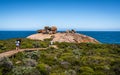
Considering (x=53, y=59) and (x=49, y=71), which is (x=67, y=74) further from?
(x=53, y=59)

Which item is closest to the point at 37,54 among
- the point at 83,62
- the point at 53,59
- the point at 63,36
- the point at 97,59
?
the point at 53,59

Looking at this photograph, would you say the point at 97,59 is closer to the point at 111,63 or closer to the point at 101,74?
the point at 111,63

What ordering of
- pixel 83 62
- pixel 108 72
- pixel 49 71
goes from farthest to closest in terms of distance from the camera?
1. pixel 83 62
2. pixel 108 72
3. pixel 49 71

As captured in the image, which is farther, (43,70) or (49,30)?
(49,30)

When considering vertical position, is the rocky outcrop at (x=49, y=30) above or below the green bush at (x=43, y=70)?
A: above

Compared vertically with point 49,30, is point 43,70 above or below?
below

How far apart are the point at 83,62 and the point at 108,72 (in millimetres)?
3788

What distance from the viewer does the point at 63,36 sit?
50594 millimetres

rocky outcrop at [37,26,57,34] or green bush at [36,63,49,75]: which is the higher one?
rocky outcrop at [37,26,57,34]

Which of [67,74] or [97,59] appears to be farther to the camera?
[97,59]

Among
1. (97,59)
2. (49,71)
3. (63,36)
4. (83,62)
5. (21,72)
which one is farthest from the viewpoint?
(63,36)

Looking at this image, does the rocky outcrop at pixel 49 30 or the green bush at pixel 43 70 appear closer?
the green bush at pixel 43 70

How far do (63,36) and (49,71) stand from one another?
30.6 meters

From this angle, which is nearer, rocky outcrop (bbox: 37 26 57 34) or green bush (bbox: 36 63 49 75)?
green bush (bbox: 36 63 49 75)
